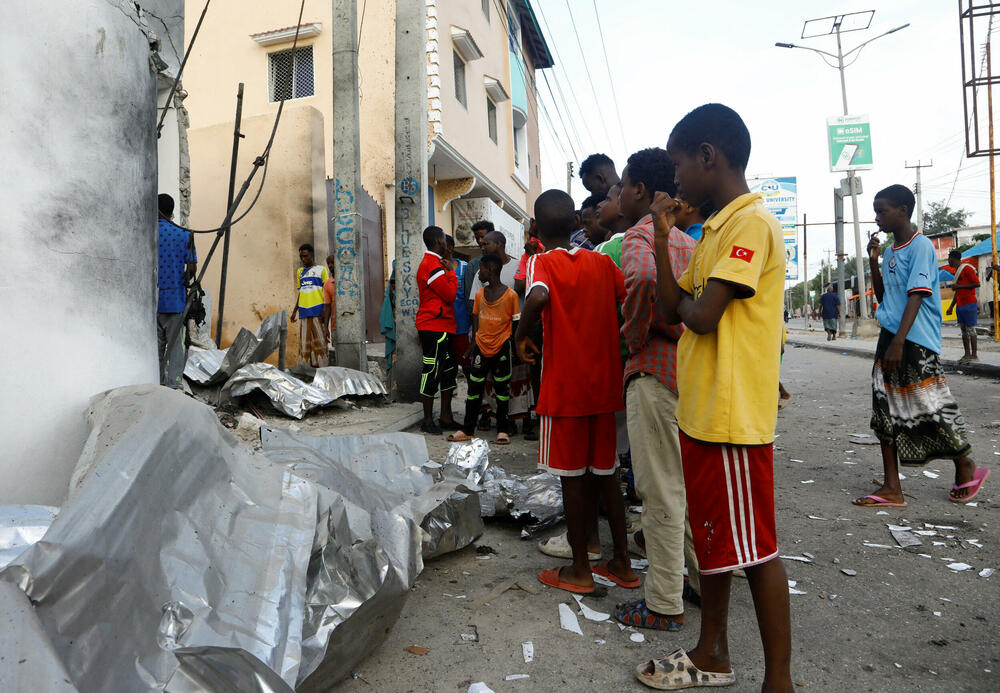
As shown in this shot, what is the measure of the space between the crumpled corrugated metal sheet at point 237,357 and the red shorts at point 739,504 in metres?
5.38

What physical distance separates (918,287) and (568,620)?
272 centimetres

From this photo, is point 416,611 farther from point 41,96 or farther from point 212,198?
point 212,198

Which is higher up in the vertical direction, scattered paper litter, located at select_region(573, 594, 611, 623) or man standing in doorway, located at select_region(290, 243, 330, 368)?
man standing in doorway, located at select_region(290, 243, 330, 368)

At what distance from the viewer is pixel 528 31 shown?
21.0 meters

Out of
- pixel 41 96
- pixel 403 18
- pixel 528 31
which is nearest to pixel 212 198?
pixel 403 18

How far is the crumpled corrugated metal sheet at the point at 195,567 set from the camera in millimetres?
1270

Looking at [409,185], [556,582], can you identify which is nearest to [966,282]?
[409,185]

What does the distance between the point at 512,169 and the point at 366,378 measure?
42.0ft

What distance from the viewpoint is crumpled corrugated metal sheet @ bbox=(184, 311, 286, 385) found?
6238 millimetres

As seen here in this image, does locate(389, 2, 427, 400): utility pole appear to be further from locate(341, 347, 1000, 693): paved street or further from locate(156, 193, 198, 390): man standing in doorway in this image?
locate(341, 347, 1000, 693): paved street

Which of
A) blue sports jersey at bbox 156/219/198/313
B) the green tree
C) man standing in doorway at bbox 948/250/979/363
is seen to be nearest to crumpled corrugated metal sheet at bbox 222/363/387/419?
blue sports jersey at bbox 156/219/198/313

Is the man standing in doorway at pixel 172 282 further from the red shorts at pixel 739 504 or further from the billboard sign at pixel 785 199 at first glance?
the billboard sign at pixel 785 199

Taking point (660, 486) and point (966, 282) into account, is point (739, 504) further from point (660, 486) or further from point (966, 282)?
point (966, 282)

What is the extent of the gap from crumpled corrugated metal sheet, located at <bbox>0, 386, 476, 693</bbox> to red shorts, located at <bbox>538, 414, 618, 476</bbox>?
70cm
